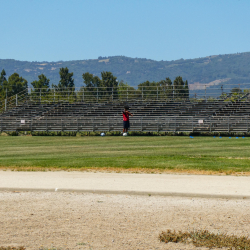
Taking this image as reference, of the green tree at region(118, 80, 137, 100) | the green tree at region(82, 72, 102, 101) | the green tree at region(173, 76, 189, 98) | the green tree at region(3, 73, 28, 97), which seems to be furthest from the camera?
the green tree at region(3, 73, 28, 97)

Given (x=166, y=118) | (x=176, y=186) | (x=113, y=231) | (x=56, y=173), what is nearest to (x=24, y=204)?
(x=113, y=231)

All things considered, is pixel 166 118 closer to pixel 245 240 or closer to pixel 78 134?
pixel 78 134

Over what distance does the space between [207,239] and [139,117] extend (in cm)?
3550

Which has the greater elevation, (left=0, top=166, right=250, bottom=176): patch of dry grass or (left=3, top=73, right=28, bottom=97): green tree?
(left=3, top=73, right=28, bottom=97): green tree

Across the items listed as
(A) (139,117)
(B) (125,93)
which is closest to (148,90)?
(A) (139,117)

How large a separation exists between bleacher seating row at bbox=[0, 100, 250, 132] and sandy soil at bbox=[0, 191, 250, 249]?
29617 millimetres

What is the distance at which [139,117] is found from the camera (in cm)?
4091

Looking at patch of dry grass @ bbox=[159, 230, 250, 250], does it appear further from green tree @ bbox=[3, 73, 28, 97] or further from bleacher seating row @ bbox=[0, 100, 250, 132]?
green tree @ bbox=[3, 73, 28, 97]

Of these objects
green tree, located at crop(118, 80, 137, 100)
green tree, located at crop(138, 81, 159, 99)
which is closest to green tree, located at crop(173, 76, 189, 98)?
green tree, located at crop(138, 81, 159, 99)

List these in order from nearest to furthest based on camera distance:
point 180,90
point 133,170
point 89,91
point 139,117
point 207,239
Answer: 1. point 207,239
2. point 133,170
3. point 139,117
4. point 89,91
5. point 180,90

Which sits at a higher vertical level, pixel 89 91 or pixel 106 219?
pixel 89 91

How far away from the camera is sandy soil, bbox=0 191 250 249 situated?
5.52 m

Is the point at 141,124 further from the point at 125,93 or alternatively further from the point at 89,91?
the point at 125,93

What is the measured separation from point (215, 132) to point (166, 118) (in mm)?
5388
